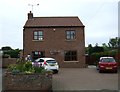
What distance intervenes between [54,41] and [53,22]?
9.82 ft

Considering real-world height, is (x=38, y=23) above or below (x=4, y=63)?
above

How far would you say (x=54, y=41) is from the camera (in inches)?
1790

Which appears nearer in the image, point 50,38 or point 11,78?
point 11,78

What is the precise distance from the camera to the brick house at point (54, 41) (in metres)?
45.3

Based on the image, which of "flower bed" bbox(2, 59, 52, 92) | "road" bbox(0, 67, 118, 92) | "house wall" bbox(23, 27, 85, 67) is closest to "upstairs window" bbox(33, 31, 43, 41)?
"house wall" bbox(23, 27, 85, 67)

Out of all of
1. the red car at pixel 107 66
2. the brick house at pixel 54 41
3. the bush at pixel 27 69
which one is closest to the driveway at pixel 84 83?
the bush at pixel 27 69

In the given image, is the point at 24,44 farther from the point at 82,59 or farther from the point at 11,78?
the point at 11,78

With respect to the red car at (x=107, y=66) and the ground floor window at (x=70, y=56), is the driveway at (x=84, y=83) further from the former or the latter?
the ground floor window at (x=70, y=56)

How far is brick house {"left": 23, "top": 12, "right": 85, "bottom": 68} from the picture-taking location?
45.3 meters

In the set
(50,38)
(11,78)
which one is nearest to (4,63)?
(50,38)

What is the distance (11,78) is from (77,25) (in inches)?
1067

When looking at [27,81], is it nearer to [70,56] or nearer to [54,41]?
[70,56]

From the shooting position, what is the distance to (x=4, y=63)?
47.6 metres

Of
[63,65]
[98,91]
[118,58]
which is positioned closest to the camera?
[98,91]
